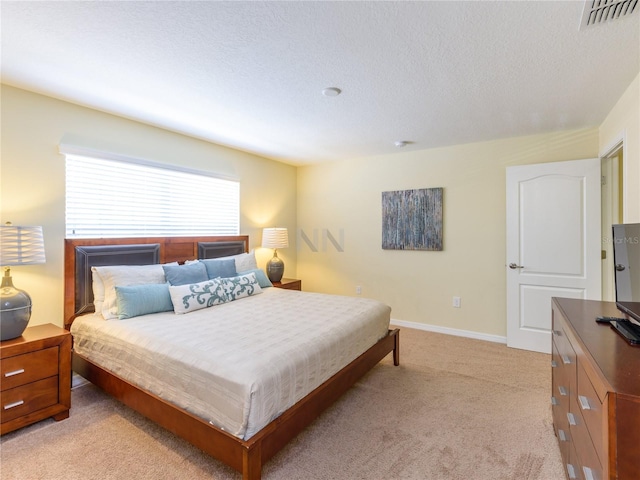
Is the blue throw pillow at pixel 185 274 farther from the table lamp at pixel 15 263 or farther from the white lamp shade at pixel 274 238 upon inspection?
the white lamp shade at pixel 274 238

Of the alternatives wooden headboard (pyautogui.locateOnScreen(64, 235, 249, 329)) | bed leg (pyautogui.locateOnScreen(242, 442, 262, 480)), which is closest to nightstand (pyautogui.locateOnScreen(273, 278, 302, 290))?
wooden headboard (pyautogui.locateOnScreen(64, 235, 249, 329))

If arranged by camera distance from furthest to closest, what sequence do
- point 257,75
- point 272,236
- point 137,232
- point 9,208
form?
1. point 272,236
2. point 137,232
3. point 9,208
4. point 257,75

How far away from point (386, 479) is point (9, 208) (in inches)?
126

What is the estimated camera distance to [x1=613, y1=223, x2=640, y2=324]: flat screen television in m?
1.51

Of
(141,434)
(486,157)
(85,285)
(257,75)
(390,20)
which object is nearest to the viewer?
(390,20)

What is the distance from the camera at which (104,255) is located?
2.88m

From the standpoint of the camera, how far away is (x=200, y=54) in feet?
6.47

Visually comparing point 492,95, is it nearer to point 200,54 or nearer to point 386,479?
point 200,54

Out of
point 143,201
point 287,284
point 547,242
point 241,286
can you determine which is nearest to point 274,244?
point 287,284

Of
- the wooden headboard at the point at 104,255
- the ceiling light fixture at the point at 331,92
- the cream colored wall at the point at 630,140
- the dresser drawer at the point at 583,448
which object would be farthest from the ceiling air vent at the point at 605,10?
the wooden headboard at the point at 104,255

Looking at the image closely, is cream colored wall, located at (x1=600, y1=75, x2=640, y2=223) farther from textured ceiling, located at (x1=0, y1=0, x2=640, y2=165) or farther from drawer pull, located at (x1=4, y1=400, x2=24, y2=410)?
drawer pull, located at (x1=4, y1=400, x2=24, y2=410)

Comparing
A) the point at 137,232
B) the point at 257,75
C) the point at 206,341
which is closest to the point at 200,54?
the point at 257,75

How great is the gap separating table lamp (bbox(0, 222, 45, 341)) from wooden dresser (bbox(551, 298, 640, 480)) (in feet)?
10.1

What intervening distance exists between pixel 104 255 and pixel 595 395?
344 cm
